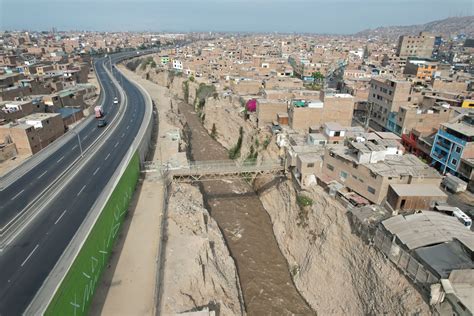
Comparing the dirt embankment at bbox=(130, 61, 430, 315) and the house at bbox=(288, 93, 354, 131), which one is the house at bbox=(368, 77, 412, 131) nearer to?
the house at bbox=(288, 93, 354, 131)

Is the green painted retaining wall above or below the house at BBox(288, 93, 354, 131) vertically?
below

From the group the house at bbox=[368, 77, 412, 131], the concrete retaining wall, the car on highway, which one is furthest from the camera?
the car on highway

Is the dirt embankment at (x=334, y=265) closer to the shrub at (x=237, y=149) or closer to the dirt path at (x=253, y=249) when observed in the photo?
the dirt path at (x=253, y=249)

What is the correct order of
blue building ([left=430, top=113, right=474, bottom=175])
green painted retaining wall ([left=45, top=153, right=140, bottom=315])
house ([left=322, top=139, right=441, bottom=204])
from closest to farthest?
green painted retaining wall ([left=45, top=153, right=140, bottom=315])
house ([left=322, top=139, right=441, bottom=204])
blue building ([left=430, top=113, right=474, bottom=175])

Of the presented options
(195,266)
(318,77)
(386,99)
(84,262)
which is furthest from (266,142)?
(318,77)

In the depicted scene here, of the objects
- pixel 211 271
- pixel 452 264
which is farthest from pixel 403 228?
pixel 211 271

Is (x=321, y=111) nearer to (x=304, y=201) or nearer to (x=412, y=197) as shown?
(x=304, y=201)

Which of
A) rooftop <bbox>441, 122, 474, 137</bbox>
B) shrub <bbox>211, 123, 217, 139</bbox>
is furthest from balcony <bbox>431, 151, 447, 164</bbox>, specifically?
shrub <bbox>211, 123, 217, 139</bbox>
